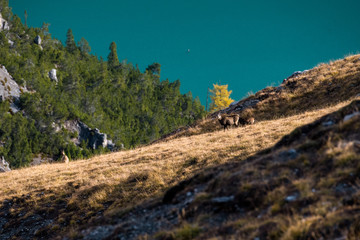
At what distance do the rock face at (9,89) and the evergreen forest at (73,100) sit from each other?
1.84m

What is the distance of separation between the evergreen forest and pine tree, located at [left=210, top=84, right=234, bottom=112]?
25.5 meters

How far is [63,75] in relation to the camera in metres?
121

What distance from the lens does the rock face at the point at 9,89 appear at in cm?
8481

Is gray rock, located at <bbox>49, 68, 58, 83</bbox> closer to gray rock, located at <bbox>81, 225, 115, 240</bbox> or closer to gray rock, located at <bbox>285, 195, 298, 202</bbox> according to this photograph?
gray rock, located at <bbox>81, 225, 115, 240</bbox>

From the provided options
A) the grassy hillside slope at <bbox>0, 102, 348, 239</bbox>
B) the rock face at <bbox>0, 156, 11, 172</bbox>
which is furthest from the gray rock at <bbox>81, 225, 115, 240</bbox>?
the rock face at <bbox>0, 156, 11, 172</bbox>

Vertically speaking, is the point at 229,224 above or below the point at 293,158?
below

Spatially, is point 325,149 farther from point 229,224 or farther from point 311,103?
point 311,103

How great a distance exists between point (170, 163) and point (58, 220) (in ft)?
17.4

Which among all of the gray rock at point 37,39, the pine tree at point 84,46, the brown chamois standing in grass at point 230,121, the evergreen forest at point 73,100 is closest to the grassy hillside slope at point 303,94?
the brown chamois standing in grass at point 230,121

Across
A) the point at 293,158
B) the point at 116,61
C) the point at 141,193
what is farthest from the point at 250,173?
the point at 116,61

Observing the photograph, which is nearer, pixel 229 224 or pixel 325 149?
pixel 229 224

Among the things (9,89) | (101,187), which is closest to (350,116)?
(101,187)

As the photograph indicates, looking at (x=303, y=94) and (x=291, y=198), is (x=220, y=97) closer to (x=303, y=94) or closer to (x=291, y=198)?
(x=303, y=94)

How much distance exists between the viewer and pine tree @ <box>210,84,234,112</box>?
5678 centimetres
